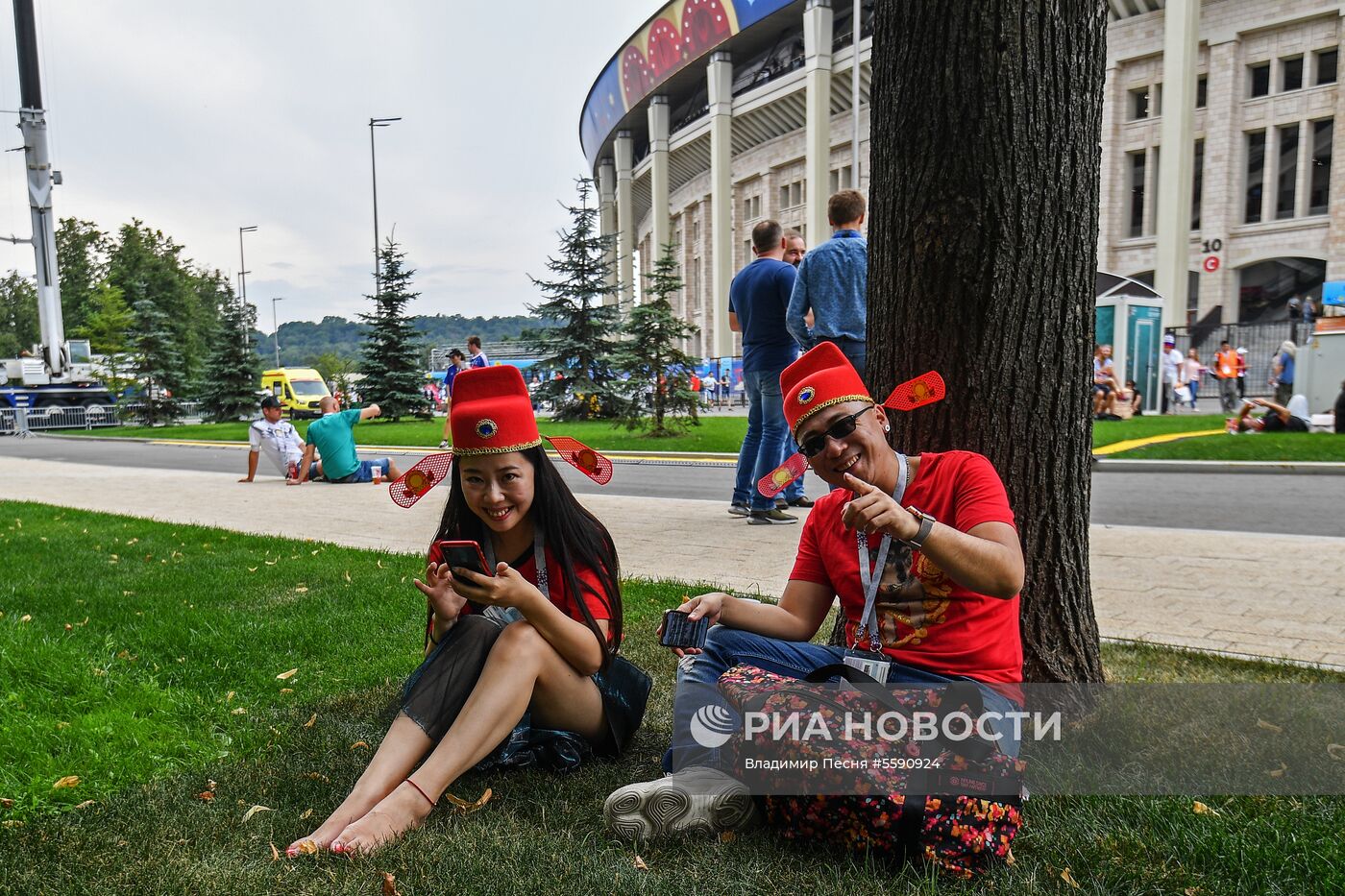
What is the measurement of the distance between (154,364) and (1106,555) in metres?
36.2

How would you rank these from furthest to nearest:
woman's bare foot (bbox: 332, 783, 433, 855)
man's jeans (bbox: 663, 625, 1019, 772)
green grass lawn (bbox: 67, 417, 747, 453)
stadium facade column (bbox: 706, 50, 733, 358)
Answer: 1. stadium facade column (bbox: 706, 50, 733, 358)
2. green grass lawn (bbox: 67, 417, 747, 453)
3. man's jeans (bbox: 663, 625, 1019, 772)
4. woman's bare foot (bbox: 332, 783, 433, 855)

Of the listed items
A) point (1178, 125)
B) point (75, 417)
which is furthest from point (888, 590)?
point (75, 417)

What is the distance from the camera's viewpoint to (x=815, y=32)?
131ft

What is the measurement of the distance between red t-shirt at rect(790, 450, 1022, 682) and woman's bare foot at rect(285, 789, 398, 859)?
1379 mm

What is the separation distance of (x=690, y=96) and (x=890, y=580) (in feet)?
179

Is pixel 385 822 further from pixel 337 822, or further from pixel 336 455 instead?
pixel 336 455

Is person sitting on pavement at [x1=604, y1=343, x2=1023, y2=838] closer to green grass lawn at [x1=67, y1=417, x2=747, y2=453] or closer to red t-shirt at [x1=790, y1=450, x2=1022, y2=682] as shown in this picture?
red t-shirt at [x1=790, y1=450, x2=1022, y2=682]

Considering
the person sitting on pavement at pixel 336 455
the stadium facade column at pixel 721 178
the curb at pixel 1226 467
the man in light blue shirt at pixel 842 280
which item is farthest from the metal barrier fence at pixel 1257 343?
the man in light blue shirt at pixel 842 280

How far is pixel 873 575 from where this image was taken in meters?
2.48

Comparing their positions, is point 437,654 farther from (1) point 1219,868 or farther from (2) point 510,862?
(1) point 1219,868

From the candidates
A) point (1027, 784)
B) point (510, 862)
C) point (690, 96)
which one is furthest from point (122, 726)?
point (690, 96)

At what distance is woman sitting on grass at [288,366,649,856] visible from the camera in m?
2.47

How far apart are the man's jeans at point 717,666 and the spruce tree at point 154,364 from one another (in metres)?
37.3

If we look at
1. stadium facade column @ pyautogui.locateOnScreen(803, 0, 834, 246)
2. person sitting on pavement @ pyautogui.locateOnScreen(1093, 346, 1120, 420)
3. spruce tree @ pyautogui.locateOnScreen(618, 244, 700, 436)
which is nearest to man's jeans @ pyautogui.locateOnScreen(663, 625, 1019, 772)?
spruce tree @ pyautogui.locateOnScreen(618, 244, 700, 436)
